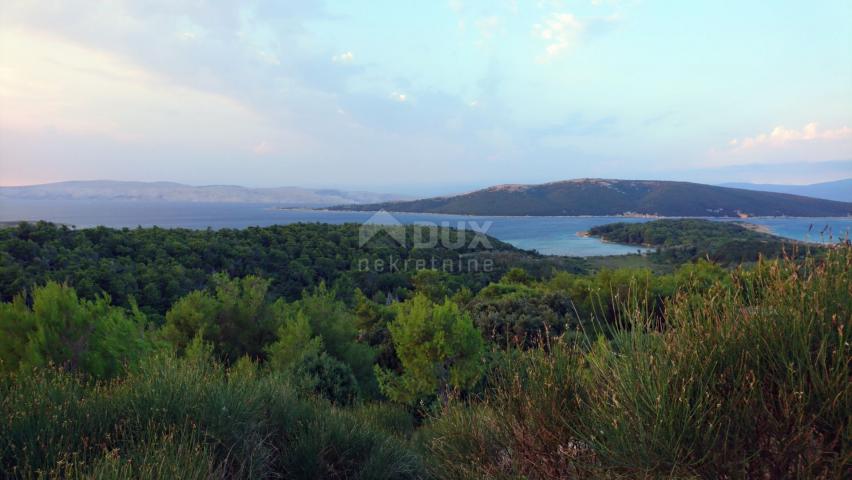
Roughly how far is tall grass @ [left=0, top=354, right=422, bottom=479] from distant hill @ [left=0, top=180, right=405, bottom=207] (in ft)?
584

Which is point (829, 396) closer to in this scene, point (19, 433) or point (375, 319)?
point (19, 433)

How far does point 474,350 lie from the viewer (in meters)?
Result: 9.70

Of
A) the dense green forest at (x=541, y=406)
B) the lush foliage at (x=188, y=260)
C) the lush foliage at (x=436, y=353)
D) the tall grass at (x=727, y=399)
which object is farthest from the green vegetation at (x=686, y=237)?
the tall grass at (x=727, y=399)

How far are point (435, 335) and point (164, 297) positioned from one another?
57.1 ft

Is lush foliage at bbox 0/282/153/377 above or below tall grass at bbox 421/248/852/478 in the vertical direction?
below

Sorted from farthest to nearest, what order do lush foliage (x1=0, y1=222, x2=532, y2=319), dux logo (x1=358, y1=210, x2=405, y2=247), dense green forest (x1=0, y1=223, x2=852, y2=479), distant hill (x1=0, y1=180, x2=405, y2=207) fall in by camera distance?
1. distant hill (x1=0, y1=180, x2=405, y2=207)
2. dux logo (x1=358, y1=210, x2=405, y2=247)
3. lush foliage (x1=0, y1=222, x2=532, y2=319)
4. dense green forest (x1=0, y1=223, x2=852, y2=479)

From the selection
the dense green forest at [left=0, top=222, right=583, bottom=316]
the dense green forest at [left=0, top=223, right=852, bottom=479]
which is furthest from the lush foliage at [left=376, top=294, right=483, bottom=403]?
the dense green forest at [left=0, top=222, right=583, bottom=316]

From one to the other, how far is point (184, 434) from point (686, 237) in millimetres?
67649

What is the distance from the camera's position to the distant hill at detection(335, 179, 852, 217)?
9612 cm

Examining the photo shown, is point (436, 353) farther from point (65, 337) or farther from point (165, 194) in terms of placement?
point (165, 194)

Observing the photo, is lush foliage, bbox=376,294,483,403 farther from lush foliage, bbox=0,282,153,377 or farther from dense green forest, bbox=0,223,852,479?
lush foliage, bbox=0,282,153,377

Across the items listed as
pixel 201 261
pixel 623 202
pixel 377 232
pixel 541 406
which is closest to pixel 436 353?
pixel 541 406

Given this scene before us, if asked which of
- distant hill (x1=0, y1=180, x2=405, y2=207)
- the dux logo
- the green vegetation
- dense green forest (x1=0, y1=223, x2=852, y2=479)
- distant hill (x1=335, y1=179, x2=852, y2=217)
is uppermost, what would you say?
distant hill (x1=0, y1=180, x2=405, y2=207)

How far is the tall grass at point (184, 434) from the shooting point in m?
2.46
